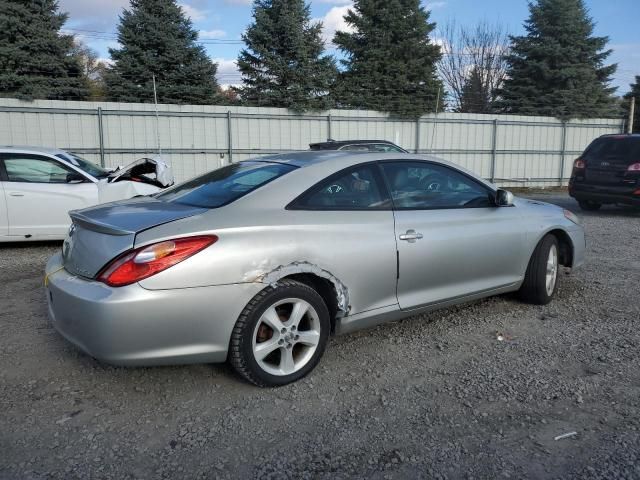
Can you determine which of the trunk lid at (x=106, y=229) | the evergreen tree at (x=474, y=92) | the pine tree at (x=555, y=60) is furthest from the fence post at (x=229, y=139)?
the evergreen tree at (x=474, y=92)

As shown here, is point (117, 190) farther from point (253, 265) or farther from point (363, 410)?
point (363, 410)

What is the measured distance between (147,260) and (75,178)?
535 centimetres

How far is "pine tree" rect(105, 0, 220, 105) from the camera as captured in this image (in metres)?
18.2

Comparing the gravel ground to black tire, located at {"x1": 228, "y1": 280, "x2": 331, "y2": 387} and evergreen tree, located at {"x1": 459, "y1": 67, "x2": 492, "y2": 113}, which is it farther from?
evergreen tree, located at {"x1": 459, "y1": 67, "x2": 492, "y2": 113}

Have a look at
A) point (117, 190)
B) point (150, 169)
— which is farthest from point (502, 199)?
point (117, 190)

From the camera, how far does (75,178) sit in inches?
295

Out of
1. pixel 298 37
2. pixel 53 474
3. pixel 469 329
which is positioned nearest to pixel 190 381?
pixel 53 474

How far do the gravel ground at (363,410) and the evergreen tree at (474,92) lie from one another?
32.7 m

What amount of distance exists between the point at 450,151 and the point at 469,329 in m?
14.4

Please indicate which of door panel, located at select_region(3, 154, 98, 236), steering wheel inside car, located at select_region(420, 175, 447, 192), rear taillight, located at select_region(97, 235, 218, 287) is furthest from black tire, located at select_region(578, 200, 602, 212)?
rear taillight, located at select_region(97, 235, 218, 287)

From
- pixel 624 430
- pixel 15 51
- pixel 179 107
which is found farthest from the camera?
pixel 15 51

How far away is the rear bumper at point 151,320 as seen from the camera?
9.18 ft

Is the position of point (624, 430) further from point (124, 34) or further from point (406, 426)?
point (124, 34)

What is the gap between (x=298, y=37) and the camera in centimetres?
1906
